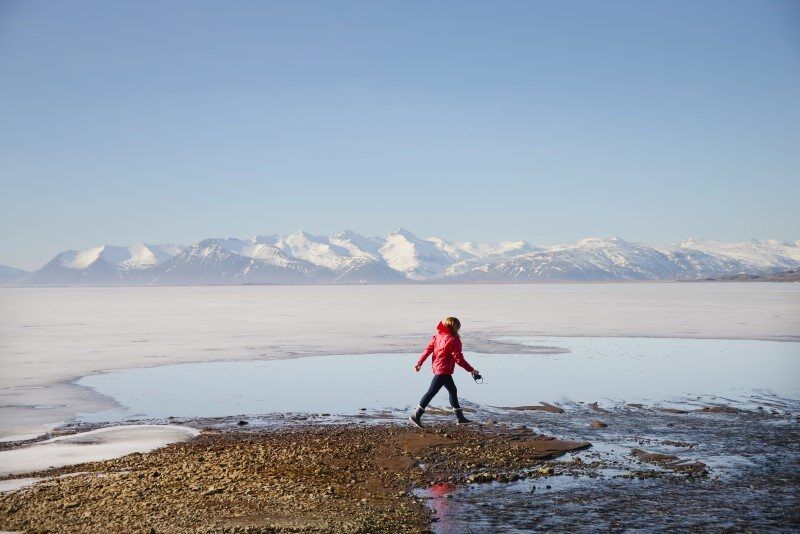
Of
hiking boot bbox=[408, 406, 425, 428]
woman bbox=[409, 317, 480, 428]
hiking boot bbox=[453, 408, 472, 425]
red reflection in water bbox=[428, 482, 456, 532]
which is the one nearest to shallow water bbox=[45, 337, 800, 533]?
red reflection in water bbox=[428, 482, 456, 532]

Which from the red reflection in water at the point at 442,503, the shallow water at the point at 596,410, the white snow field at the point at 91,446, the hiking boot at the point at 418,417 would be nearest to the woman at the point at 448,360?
the hiking boot at the point at 418,417

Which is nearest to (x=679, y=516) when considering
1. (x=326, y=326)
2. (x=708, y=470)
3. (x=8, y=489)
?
(x=708, y=470)

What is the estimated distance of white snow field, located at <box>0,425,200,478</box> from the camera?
1140 cm

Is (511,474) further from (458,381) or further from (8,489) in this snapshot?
(458,381)

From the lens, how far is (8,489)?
9719 mm

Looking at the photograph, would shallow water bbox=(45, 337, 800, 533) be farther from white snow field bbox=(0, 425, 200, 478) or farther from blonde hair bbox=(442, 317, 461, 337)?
blonde hair bbox=(442, 317, 461, 337)

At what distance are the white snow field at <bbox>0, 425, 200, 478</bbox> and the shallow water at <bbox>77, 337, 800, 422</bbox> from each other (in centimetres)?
182

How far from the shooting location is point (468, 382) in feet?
68.5

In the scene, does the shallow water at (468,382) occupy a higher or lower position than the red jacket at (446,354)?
lower

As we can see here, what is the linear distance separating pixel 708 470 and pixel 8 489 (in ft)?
34.3

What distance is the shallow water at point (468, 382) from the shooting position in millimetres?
17203

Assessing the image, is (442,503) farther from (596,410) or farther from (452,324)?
(596,410)

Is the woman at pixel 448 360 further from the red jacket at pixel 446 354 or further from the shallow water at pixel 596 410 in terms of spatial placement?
the shallow water at pixel 596 410

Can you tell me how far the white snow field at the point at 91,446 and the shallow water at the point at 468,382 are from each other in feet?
5.98
